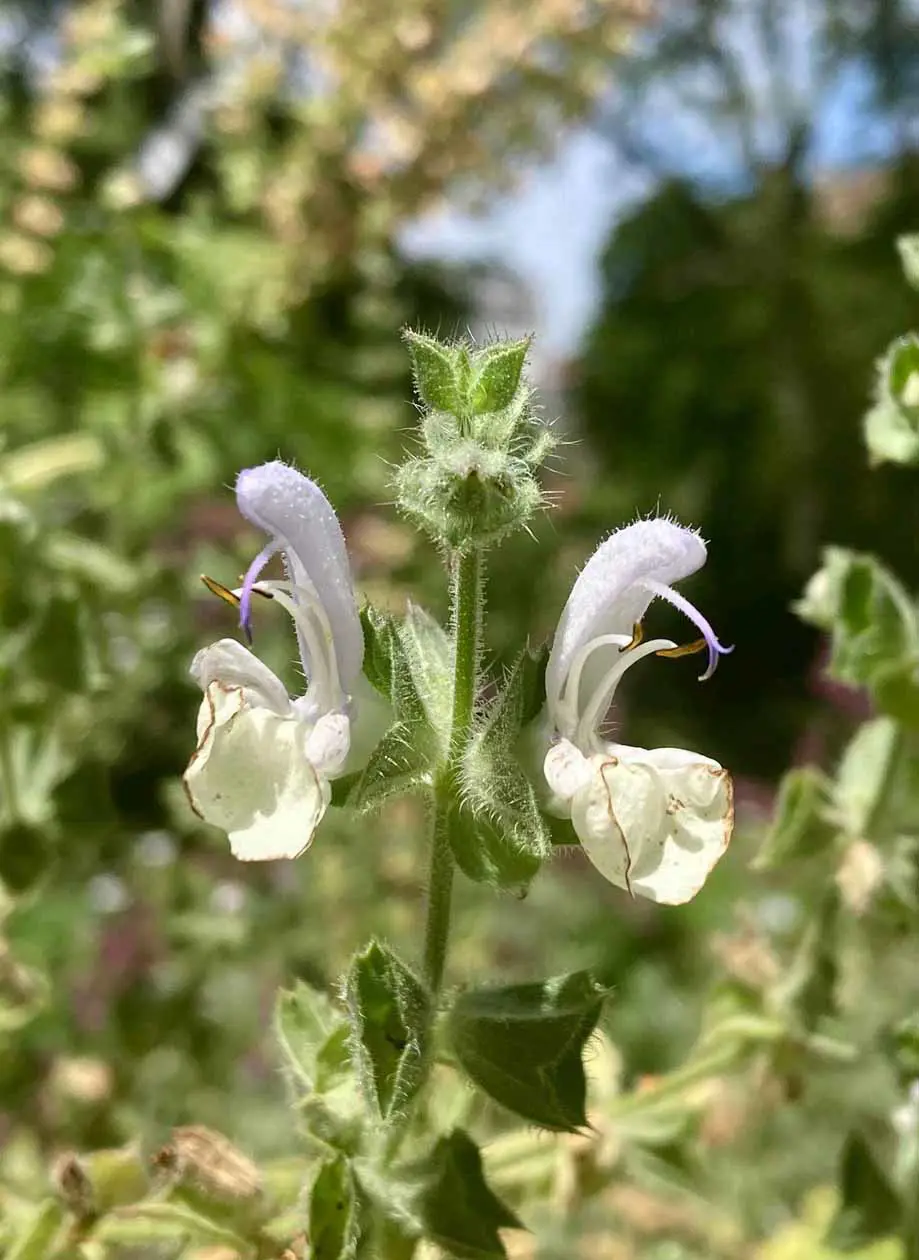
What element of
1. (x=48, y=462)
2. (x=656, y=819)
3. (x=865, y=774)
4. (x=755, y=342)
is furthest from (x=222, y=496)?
(x=755, y=342)

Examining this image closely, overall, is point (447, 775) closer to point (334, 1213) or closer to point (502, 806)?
point (502, 806)

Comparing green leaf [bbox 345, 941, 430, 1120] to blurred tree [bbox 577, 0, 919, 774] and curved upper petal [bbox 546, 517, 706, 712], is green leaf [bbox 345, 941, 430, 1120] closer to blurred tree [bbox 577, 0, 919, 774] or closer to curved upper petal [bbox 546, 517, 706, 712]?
curved upper petal [bbox 546, 517, 706, 712]

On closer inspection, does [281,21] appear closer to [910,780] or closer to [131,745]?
[131,745]

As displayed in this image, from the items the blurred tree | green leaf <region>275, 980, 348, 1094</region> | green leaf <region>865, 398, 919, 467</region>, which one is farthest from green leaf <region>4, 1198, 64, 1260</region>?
the blurred tree

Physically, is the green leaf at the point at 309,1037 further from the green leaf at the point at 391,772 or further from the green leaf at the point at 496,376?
the green leaf at the point at 496,376

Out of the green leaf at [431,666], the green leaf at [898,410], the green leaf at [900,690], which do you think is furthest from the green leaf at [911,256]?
the green leaf at [431,666]

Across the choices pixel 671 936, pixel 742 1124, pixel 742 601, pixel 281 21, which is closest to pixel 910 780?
pixel 742 1124
